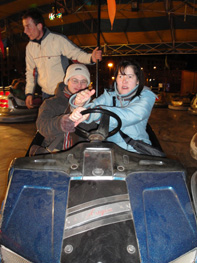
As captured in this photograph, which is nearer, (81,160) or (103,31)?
(81,160)

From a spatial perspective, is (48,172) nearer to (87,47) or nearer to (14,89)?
(14,89)

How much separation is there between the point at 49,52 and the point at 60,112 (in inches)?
30.2

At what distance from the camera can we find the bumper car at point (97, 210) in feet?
2.68

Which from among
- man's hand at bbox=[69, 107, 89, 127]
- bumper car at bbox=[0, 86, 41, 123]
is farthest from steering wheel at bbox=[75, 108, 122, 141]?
bumper car at bbox=[0, 86, 41, 123]

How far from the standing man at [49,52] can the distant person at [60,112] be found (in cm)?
47

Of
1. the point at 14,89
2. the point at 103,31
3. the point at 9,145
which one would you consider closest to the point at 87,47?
the point at 103,31

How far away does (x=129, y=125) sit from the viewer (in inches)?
57.0

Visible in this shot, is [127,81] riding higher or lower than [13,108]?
higher

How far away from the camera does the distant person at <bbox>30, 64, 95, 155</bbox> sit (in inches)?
60.2

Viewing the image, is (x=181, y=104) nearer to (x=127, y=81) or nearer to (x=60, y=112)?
(x=127, y=81)

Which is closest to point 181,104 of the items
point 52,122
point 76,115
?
point 52,122

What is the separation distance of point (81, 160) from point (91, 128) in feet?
2.01

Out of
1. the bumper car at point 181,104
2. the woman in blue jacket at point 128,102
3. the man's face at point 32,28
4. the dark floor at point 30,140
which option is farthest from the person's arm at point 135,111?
the bumper car at point 181,104

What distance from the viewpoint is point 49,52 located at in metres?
2.18
